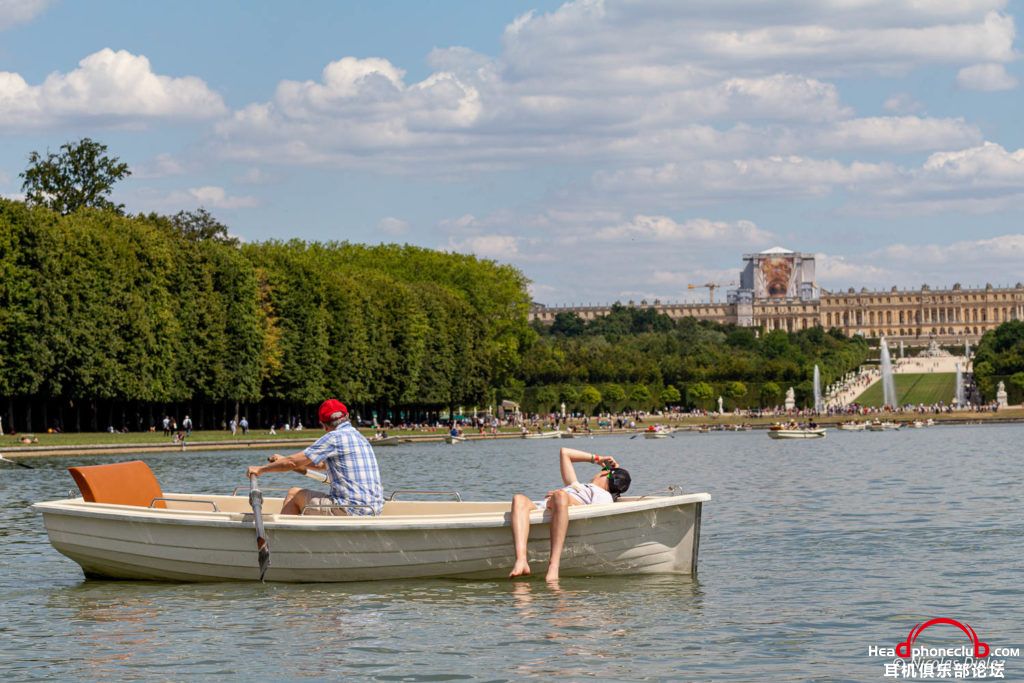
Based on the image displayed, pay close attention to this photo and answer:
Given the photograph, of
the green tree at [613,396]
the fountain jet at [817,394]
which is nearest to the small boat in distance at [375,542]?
the green tree at [613,396]

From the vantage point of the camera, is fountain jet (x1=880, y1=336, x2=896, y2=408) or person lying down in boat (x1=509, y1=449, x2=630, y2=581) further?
fountain jet (x1=880, y1=336, x2=896, y2=408)

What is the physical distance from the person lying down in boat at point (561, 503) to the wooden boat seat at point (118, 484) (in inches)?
185

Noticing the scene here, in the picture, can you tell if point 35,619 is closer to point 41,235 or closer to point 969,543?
point 969,543

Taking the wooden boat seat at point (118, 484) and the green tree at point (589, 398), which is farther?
the green tree at point (589, 398)

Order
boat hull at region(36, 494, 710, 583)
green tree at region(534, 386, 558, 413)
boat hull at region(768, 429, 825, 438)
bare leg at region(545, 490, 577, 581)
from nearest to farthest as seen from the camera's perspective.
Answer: bare leg at region(545, 490, 577, 581) < boat hull at region(36, 494, 710, 583) < boat hull at region(768, 429, 825, 438) < green tree at region(534, 386, 558, 413)

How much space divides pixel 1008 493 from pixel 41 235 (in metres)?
39.6

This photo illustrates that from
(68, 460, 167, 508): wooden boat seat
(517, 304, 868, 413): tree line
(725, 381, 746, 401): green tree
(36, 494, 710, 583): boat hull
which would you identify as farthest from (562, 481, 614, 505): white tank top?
(725, 381, 746, 401): green tree

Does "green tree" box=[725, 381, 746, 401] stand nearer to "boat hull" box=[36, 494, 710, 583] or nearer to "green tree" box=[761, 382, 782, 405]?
"green tree" box=[761, 382, 782, 405]

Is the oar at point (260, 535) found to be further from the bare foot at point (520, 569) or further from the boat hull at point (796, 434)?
the boat hull at point (796, 434)

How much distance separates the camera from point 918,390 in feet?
535

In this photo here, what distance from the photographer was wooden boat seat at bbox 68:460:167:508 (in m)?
20.1

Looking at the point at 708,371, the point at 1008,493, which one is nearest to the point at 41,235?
the point at 1008,493

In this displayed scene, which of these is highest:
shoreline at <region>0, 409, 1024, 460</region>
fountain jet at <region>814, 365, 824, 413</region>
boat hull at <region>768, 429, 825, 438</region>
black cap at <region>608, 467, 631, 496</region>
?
fountain jet at <region>814, 365, 824, 413</region>

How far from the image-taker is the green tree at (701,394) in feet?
503
